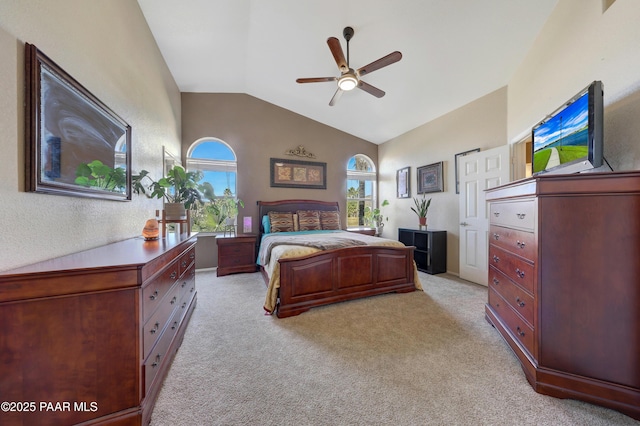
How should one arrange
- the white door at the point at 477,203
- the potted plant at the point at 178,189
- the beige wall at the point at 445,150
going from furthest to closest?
the beige wall at the point at 445,150 < the white door at the point at 477,203 < the potted plant at the point at 178,189

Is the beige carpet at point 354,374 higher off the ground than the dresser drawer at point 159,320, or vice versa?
the dresser drawer at point 159,320

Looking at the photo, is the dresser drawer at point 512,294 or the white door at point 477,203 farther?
the white door at point 477,203

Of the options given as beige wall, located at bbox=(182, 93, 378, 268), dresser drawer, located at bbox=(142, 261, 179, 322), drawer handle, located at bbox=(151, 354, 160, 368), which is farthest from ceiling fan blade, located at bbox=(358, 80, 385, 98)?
drawer handle, located at bbox=(151, 354, 160, 368)

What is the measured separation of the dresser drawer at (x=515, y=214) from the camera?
1.57 meters

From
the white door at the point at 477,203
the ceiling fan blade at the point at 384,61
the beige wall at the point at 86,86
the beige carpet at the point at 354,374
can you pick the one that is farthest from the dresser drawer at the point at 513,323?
the beige wall at the point at 86,86

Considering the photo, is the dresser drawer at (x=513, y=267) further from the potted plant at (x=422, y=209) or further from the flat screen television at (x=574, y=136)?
the potted plant at (x=422, y=209)

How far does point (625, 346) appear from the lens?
130 centimetres

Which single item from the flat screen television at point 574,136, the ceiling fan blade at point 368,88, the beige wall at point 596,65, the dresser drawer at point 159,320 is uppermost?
the ceiling fan blade at point 368,88

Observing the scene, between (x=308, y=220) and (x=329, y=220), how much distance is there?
465 mm

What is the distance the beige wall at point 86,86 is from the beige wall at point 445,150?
459 cm

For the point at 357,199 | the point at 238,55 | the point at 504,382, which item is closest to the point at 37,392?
the point at 504,382

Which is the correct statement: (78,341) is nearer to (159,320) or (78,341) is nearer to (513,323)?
(159,320)

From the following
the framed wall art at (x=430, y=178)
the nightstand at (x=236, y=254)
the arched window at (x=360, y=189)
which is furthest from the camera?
the arched window at (x=360, y=189)

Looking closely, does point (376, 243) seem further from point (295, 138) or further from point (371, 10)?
point (295, 138)
